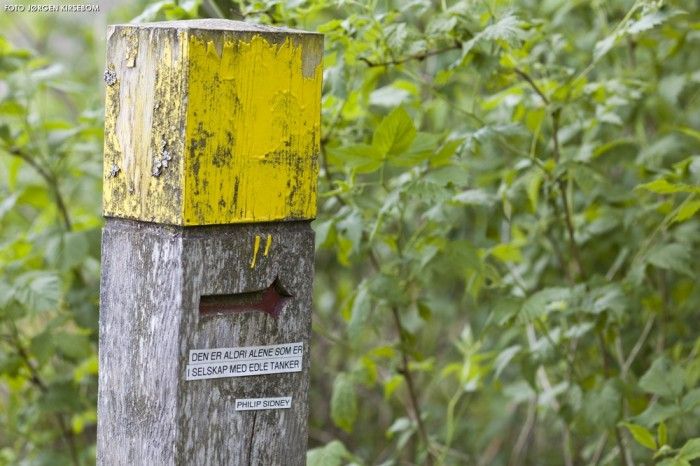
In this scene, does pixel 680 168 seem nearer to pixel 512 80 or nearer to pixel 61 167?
pixel 512 80

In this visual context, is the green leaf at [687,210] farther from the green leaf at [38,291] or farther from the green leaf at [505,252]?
the green leaf at [38,291]

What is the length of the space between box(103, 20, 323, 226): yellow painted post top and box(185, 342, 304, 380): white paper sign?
0.67ft

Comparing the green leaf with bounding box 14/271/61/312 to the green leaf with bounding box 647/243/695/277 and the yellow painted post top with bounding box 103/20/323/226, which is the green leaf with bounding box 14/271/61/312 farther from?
the green leaf with bounding box 647/243/695/277

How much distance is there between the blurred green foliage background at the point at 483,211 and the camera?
7.81 ft

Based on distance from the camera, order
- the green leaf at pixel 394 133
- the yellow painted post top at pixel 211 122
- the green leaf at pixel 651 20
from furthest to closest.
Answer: the green leaf at pixel 651 20 < the green leaf at pixel 394 133 < the yellow painted post top at pixel 211 122

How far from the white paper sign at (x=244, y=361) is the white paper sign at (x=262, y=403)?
0.04m

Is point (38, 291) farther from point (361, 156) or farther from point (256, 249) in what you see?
point (256, 249)

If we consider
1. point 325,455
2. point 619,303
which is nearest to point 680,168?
point 619,303

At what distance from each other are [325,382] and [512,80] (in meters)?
2.19

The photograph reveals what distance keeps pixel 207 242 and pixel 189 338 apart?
0.15m

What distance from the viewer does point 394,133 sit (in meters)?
2.20

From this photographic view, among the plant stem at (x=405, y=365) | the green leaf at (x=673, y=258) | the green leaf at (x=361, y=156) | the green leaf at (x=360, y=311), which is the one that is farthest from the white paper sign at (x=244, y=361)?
the green leaf at (x=673, y=258)

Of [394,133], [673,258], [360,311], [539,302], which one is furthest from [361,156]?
[673,258]

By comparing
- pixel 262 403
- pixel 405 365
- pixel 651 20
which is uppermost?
pixel 651 20
